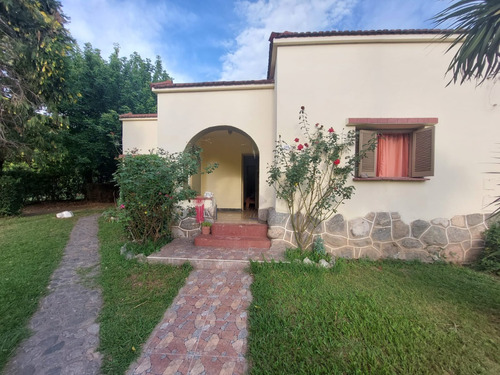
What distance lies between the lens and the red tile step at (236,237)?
425cm

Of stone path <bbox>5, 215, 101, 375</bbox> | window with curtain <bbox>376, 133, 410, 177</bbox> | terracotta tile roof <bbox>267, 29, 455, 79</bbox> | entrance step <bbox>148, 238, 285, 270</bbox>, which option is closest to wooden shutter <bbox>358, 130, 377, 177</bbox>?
window with curtain <bbox>376, 133, 410, 177</bbox>

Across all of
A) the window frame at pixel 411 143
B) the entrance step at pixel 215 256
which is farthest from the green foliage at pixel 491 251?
the entrance step at pixel 215 256

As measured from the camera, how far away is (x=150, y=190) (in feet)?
12.3

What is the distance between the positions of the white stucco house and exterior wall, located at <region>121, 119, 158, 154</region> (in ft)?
15.2

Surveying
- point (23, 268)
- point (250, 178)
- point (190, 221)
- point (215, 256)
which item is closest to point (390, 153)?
point (215, 256)

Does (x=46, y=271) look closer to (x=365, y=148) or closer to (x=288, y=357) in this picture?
(x=288, y=357)

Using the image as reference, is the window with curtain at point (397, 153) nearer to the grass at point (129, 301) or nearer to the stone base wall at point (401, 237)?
the stone base wall at point (401, 237)

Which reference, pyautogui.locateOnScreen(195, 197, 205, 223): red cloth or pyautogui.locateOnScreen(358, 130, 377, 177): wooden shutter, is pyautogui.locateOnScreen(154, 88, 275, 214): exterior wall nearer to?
pyautogui.locateOnScreen(195, 197, 205, 223): red cloth

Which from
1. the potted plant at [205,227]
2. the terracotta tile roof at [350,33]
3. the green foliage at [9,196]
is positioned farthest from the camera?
the green foliage at [9,196]

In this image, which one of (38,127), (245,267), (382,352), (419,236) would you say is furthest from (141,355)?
(38,127)

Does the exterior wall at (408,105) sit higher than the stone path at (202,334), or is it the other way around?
the exterior wall at (408,105)

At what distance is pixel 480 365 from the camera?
5.96 ft

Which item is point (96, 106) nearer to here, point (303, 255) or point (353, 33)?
point (353, 33)

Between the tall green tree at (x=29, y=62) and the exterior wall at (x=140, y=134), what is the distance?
195 cm
